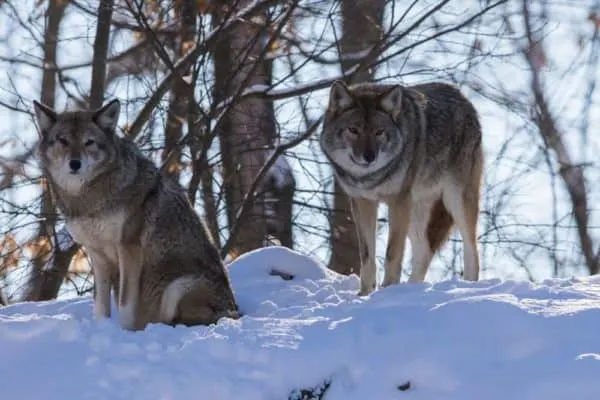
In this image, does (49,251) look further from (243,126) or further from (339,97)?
(339,97)

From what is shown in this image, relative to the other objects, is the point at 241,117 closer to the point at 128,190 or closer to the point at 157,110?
the point at 157,110

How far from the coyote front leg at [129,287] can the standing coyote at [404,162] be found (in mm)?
1762

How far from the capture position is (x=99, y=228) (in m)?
8.03

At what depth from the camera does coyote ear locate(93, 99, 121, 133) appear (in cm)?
830

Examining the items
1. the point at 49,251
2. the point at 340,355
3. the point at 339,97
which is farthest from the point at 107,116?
the point at 49,251

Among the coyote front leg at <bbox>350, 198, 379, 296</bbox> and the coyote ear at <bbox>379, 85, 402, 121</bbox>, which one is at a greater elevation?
the coyote ear at <bbox>379, 85, 402, 121</bbox>

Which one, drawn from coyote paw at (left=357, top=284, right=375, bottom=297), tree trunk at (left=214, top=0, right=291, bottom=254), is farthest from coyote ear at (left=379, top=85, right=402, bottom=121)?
tree trunk at (left=214, top=0, right=291, bottom=254)

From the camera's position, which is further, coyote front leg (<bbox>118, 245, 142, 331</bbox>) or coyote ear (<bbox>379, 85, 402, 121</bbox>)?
coyote ear (<bbox>379, 85, 402, 121</bbox>)

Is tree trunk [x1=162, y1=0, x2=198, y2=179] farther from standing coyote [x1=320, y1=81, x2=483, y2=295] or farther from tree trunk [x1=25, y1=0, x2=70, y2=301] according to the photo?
standing coyote [x1=320, y1=81, x2=483, y2=295]

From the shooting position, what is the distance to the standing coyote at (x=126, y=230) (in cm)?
806

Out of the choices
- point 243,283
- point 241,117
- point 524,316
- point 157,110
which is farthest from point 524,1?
point 524,316

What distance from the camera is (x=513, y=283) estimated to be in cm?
776

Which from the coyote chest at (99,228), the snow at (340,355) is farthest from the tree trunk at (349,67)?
the snow at (340,355)

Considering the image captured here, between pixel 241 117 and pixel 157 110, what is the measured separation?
1.19m
